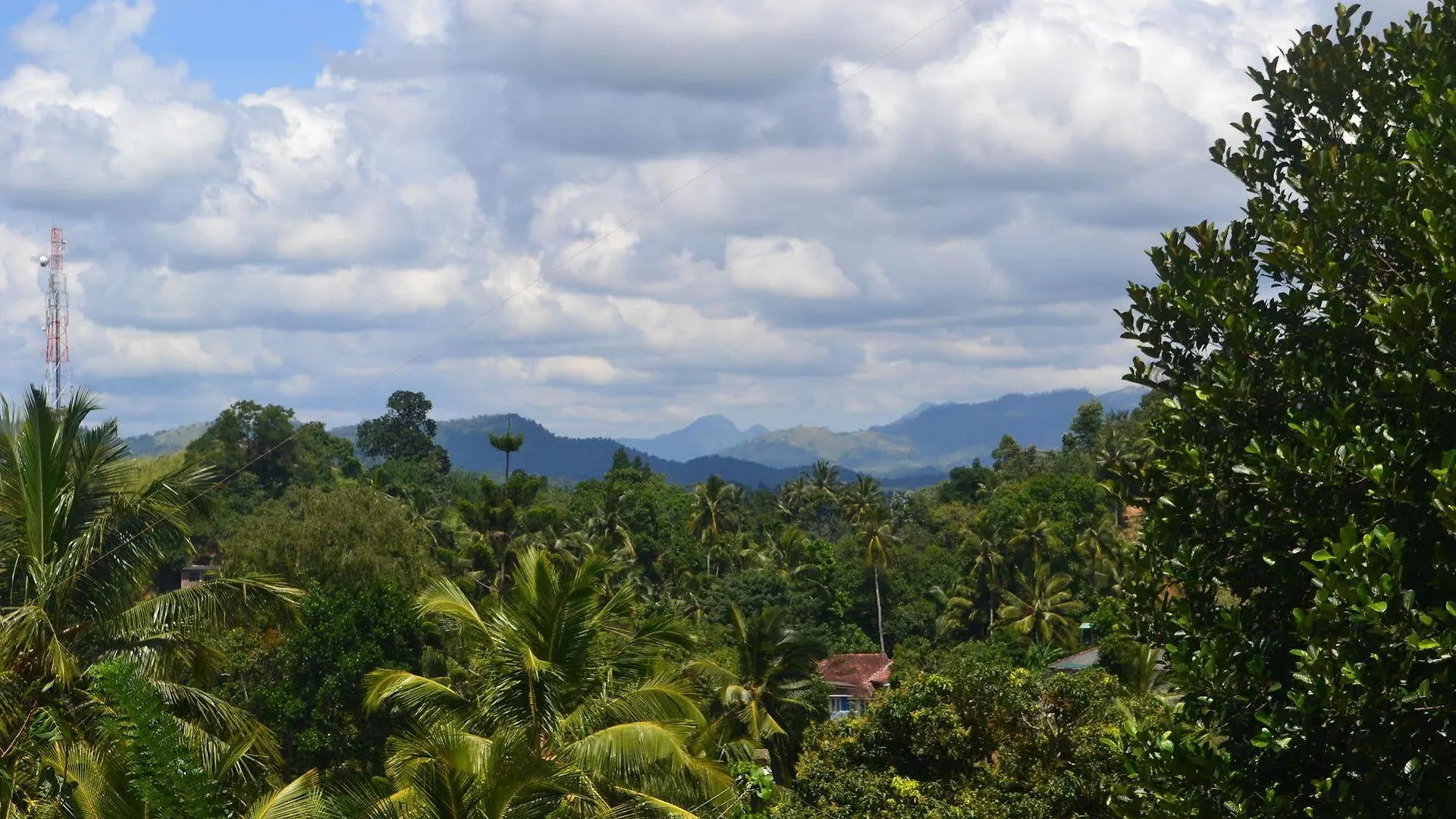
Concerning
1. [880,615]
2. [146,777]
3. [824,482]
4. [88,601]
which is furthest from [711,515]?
[146,777]

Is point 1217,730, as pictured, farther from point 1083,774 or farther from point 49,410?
point 49,410

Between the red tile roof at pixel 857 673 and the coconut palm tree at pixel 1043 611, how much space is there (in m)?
5.31

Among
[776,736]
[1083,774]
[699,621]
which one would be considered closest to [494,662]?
[1083,774]

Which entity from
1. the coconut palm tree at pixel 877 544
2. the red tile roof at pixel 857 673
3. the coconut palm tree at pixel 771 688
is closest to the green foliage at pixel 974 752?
the coconut palm tree at pixel 771 688

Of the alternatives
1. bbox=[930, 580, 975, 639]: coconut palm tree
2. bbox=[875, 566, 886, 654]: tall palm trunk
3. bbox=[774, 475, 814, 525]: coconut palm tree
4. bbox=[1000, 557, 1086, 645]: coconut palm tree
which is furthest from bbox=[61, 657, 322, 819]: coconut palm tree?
bbox=[774, 475, 814, 525]: coconut palm tree

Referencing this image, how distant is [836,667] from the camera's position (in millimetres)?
48562

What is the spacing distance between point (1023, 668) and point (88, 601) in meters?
12.0

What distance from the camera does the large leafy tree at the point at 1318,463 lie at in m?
6.03

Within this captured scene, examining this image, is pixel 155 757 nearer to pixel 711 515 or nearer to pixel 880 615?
pixel 880 615

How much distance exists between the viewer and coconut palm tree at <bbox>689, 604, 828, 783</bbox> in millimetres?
29766

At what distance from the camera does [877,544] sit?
6384 centimetres

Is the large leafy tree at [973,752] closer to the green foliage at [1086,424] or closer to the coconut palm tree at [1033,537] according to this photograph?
the coconut palm tree at [1033,537]

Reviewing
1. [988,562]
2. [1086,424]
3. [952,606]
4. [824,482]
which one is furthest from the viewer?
[824,482]

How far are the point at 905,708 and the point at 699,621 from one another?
31130 millimetres
